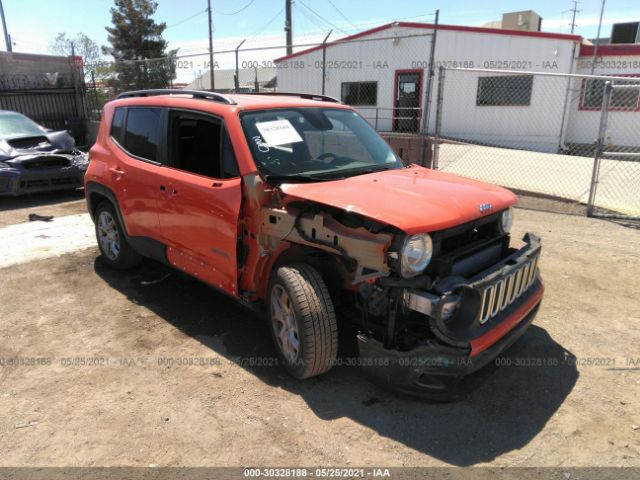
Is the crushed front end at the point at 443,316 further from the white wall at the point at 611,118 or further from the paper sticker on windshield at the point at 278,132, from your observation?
the white wall at the point at 611,118

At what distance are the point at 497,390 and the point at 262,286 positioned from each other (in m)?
1.83

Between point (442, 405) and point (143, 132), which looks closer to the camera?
point (442, 405)

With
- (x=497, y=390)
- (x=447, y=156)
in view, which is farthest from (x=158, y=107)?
(x=447, y=156)

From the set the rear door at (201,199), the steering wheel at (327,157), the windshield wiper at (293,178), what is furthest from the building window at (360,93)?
the windshield wiper at (293,178)

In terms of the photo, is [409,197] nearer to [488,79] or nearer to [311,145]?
[311,145]

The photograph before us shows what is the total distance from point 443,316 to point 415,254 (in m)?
0.39

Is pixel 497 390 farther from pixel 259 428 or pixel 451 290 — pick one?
pixel 259 428

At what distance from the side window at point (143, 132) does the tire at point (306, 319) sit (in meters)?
1.98

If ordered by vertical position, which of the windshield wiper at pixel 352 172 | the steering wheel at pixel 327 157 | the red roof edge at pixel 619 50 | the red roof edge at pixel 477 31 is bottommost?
the windshield wiper at pixel 352 172

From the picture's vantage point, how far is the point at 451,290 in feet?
8.91

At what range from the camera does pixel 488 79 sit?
18.0 metres

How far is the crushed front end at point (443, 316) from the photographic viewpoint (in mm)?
2707

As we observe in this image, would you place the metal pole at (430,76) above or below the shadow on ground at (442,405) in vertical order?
above

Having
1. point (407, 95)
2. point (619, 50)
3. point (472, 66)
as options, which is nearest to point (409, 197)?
point (472, 66)
